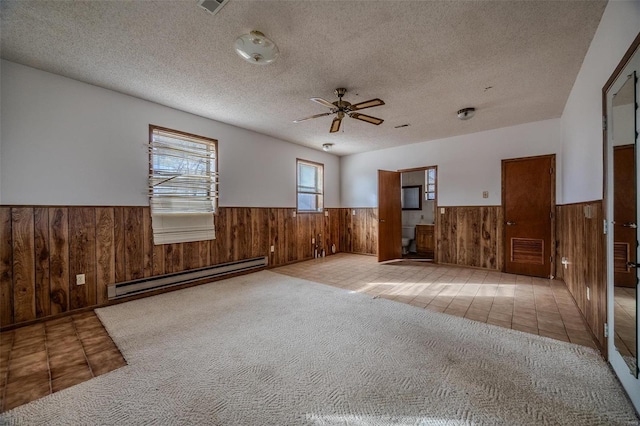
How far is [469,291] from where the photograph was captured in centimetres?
351

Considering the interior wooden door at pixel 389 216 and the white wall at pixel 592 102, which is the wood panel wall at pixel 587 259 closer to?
the white wall at pixel 592 102

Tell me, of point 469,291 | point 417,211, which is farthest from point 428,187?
point 469,291

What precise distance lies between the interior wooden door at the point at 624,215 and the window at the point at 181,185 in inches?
177

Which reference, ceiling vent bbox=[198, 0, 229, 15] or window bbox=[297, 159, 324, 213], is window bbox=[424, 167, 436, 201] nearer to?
window bbox=[297, 159, 324, 213]

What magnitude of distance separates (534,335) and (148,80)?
4.80m

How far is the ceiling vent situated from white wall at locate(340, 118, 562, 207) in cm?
390

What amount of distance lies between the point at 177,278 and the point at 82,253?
3.69 ft

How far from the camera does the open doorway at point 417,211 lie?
6688 millimetres

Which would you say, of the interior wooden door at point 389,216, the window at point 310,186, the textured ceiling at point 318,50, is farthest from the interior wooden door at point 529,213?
the window at point 310,186

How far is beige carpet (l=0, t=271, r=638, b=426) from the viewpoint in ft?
4.60

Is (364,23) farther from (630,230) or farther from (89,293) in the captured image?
(89,293)

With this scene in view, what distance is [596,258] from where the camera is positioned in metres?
2.12

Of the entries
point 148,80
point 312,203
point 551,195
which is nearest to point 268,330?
point 148,80

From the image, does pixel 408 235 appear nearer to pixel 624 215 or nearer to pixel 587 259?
pixel 587 259
